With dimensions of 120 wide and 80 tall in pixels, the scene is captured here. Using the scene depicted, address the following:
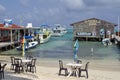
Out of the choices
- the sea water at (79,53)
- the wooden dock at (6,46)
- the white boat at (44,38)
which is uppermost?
the white boat at (44,38)

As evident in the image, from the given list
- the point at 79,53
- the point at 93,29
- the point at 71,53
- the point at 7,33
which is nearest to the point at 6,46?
the point at 7,33

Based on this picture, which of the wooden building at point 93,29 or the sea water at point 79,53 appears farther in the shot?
the wooden building at point 93,29

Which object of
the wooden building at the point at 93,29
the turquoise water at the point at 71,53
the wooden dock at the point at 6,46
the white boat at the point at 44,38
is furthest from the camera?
the wooden building at the point at 93,29

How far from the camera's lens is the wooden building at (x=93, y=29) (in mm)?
78494

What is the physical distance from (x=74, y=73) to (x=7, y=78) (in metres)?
4.39

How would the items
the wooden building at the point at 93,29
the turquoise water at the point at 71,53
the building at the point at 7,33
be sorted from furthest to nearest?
the wooden building at the point at 93,29 → the building at the point at 7,33 → the turquoise water at the point at 71,53

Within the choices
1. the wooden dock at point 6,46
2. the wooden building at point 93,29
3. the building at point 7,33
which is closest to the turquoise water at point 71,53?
the wooden dock at point 6,46

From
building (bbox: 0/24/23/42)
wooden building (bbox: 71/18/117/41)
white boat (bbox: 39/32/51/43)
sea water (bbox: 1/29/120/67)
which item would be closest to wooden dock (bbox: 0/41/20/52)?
sea water (bbox: 1/29/120/67)

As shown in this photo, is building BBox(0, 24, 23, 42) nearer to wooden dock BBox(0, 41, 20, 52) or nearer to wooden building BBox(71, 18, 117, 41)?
wooden dock BBox(0, 41, 20, 52)

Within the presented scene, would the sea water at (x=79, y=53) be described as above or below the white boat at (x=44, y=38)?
below

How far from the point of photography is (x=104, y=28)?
261ft

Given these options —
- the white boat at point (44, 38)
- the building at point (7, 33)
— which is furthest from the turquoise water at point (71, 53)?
the white boat at point (44, 38)

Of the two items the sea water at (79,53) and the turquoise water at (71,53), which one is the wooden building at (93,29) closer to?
the turquoise water at (71,53)

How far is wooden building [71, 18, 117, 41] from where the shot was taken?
78494mm
